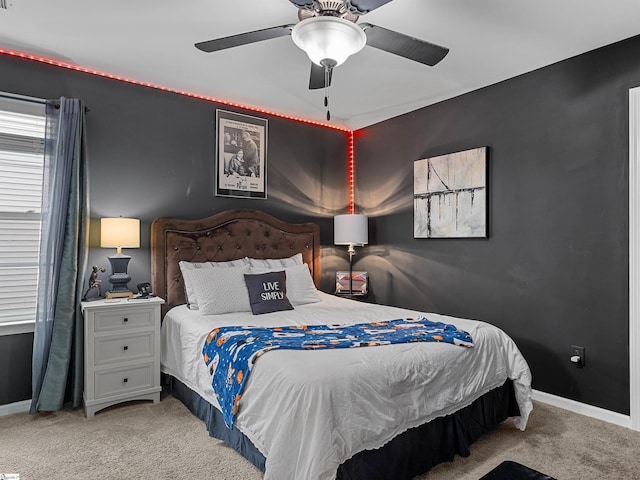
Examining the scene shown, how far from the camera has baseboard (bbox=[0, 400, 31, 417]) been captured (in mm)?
2914

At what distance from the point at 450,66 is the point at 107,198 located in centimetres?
292

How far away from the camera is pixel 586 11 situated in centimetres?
239

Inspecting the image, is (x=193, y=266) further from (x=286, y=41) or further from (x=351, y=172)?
(x=351, y=172)

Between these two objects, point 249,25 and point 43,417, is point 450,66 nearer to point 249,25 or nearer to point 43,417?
point 249,25

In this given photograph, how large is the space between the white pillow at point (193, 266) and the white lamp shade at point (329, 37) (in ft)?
7.01

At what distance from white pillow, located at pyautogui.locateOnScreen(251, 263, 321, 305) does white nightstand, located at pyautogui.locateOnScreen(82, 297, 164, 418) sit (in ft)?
3.17

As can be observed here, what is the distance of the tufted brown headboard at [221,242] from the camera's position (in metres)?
3.56

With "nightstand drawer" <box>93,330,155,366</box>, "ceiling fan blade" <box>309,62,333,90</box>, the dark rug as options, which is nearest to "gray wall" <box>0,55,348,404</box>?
"nightstand drawer" <box>93,330,155,366</box>

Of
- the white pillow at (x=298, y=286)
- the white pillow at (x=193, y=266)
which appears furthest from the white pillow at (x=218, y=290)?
the white pillow at (x=298, y=286)

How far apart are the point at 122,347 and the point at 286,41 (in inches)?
96.8

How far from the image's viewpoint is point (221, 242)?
385cm

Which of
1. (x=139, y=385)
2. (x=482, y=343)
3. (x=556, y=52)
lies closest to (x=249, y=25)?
(x=556, y=52)

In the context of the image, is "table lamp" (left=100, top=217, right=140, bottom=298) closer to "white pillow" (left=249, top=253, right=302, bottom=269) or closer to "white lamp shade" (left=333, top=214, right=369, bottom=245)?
"white pillow" (left=249, top=253, right=302, bottom=269)

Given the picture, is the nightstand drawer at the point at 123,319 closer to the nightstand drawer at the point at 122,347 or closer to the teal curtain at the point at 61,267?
the nightstand drawer at the point at 122,347
